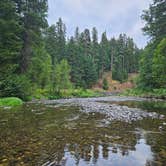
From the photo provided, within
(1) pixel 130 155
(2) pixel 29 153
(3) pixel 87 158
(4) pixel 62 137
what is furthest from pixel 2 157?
(1) pixel 130 155

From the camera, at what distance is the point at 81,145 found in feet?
22.6

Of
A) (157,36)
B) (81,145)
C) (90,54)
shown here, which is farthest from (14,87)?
(90,54)

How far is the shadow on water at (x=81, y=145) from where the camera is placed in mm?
5602

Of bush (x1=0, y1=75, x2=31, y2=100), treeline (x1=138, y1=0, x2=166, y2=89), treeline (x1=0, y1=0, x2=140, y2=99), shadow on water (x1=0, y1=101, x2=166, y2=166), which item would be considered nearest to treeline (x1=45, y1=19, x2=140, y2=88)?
treeline (x1=0, y1=0, x2=140, y2=99)

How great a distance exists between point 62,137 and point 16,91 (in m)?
16.8

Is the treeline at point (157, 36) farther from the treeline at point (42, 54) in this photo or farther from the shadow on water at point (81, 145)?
the shadow on water at point (81, 145)

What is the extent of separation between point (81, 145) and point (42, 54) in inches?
1291

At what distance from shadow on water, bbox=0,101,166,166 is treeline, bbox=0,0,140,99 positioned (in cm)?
1441

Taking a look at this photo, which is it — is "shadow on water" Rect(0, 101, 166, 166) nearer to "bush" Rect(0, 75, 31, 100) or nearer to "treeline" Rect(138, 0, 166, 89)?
"bush" Rect(0, 75, 31, 100)

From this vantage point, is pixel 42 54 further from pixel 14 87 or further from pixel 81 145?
pixel 81 145

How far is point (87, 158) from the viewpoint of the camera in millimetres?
5828

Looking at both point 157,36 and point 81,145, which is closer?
point 81,145

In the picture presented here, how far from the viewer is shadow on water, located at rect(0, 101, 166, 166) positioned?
560 cm

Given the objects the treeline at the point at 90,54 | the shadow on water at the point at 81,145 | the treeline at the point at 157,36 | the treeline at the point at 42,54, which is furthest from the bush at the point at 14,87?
the treeline at the point at 90,54
